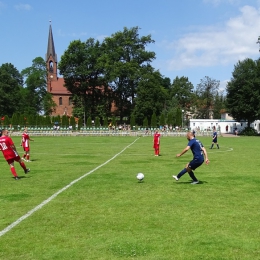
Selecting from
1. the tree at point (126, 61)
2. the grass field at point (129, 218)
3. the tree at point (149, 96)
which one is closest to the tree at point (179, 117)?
the tree at point (149, 96)

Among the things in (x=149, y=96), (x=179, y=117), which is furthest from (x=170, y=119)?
(x=149, y=96)

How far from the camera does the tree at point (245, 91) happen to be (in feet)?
210

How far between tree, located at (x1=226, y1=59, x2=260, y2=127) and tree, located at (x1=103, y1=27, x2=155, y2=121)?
20199 mm

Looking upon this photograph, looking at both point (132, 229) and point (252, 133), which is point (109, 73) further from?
point (132, 229)

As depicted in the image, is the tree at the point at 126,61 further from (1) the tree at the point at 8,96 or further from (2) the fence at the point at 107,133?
(1) the tree at the point at 8,96

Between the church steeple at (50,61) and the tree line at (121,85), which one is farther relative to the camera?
the church steeple at (50,61)

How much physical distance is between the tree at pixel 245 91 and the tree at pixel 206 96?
2734 centimetres

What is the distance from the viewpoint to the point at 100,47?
85.2 metres

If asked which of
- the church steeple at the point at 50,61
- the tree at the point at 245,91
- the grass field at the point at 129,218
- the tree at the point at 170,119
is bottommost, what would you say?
the grass field at the point at 129,218

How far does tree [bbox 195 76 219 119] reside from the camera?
96.2 meters

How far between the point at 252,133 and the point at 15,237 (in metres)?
63.9

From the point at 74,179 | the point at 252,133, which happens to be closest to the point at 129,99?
the point at 252,133

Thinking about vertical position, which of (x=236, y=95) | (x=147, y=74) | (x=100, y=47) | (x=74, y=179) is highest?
(x=100, y=47)

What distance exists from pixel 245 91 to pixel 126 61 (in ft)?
92.7
